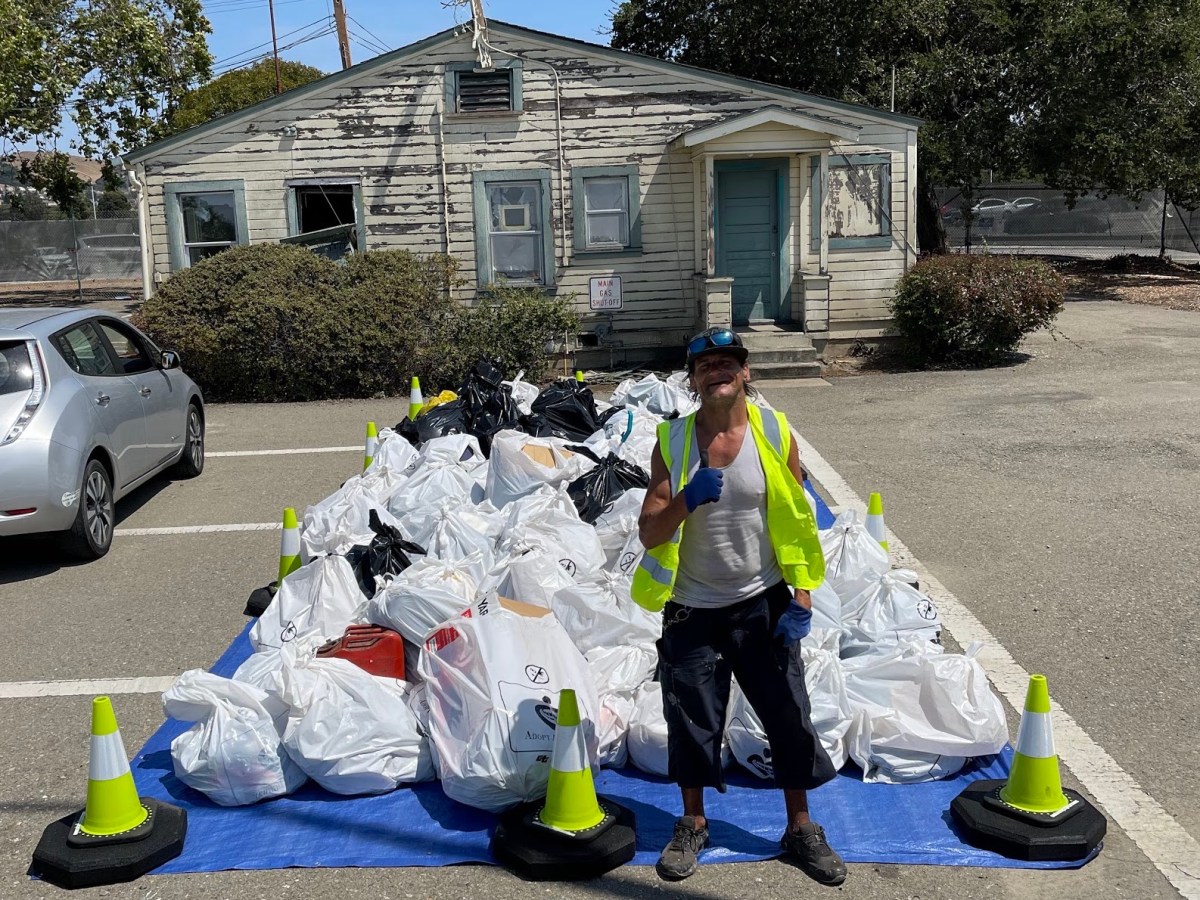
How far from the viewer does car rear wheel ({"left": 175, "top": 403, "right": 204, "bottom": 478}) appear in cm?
959

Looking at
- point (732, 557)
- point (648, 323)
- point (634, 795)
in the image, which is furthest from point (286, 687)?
point (648, 323)

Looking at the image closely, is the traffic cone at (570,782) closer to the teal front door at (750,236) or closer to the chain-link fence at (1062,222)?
the teal front door at (750,236)

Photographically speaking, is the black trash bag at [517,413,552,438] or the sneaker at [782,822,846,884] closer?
the sneaker at [782,822,846,884]

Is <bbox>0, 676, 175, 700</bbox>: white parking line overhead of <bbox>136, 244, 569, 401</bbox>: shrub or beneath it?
beneath

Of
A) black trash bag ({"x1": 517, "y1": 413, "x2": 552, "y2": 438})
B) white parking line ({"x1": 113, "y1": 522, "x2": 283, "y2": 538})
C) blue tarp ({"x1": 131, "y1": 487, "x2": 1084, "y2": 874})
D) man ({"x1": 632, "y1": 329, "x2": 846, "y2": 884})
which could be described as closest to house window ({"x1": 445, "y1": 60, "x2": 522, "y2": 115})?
black trash bag ({"x1": 517, "y1": 413, "x2": 552, "y2": 438})

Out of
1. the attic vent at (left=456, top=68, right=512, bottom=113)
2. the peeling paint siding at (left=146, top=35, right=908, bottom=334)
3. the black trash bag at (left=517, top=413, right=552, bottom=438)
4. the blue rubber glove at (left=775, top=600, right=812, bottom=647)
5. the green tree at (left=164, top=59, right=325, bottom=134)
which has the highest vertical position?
the green tree at (left=164, top=59, right=325, bottom=134)

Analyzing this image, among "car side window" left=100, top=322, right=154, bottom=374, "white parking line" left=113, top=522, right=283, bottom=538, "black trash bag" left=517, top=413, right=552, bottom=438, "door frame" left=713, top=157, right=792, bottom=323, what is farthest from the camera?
"door frame" left=713, top=157, right=792, bottom=323

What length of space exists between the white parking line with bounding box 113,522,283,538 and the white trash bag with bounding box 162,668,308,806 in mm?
3924

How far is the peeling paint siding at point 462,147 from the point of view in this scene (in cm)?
1554

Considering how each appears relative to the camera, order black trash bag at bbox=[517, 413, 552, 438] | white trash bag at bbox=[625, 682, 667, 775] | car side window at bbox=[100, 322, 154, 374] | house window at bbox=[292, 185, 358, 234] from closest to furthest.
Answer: white trash bag at bbox=[625, 682, 667, 775]
car side window at bbox=[100, 322, 154, 374]
black trash bag at bbox=[517, 413, 552, 438]
house window at bbox=[292, 185, 358, 234]

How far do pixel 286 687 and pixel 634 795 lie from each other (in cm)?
134

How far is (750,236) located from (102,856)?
1354 centimetres

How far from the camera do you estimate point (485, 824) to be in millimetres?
3973

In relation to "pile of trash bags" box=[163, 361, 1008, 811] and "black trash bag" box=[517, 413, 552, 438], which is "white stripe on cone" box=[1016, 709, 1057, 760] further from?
"black trash bag" box=[517, 413, 552, 438]
